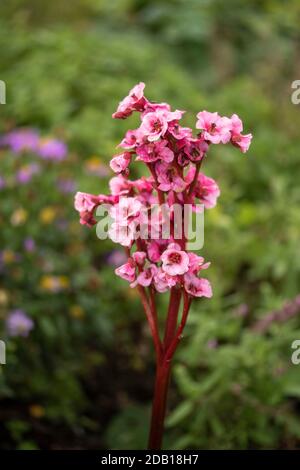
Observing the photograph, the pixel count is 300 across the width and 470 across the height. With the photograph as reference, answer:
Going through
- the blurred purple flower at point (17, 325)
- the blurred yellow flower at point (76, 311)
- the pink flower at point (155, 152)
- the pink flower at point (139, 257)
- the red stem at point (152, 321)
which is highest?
the blurred yellow flower at point (76, 311)

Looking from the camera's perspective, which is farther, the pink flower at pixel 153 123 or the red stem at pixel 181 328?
the red stem at pixel 181 328

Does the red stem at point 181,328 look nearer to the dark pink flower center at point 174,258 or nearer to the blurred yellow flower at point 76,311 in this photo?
the dark pink flower center at point 174,258

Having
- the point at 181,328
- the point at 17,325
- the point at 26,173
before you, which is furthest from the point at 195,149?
the point at 26,173

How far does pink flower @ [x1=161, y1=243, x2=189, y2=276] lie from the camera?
1.34 metres

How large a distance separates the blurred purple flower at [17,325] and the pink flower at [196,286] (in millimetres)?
982

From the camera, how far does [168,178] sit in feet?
4.52

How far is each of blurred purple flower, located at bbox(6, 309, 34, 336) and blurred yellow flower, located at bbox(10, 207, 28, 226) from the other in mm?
404

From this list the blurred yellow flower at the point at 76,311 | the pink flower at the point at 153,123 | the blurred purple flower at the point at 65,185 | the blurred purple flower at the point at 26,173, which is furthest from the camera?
the blurred purple flower at the point at 65,185

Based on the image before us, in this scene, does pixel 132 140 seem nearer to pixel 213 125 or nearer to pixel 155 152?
pixel 155 152

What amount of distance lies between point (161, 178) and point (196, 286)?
0.26m

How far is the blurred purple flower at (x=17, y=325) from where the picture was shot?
86.7 inches

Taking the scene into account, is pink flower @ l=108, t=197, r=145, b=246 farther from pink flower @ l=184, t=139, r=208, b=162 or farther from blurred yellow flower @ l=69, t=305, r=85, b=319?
blurred yellow flower @ l=69, t=305, r=85, b=319

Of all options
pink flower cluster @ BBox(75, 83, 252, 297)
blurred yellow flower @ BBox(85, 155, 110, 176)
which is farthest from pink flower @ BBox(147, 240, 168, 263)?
blurred yellow flower @ BBox(85, 155, 110, 176)

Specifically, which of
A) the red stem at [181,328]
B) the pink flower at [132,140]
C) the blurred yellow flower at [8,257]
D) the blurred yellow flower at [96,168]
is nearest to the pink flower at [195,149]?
the pink flower at [132,140]
